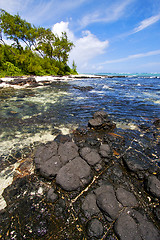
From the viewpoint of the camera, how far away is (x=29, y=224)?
2080 millimetres

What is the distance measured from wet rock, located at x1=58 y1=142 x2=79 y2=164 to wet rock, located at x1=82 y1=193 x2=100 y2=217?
1199mm

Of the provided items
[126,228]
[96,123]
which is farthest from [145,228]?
[96,123]

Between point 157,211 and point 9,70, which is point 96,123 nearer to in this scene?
point 157,211

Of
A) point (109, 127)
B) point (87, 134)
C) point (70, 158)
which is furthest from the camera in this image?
point (109, 127)

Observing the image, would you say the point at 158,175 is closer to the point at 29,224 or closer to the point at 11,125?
the point at 29,224

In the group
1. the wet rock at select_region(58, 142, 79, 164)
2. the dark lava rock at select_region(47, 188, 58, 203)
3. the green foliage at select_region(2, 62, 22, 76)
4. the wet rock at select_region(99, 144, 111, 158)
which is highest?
the green foliage at select_region(2, 62, 22, 76)

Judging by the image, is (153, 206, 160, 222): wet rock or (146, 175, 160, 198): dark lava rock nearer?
(153, 206, 160, 222): wet rock

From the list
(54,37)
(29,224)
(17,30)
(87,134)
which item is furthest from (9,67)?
(29,224)

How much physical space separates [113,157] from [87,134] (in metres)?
1.72

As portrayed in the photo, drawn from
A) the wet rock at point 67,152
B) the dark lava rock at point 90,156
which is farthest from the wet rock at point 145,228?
the wet rock at point 67,152

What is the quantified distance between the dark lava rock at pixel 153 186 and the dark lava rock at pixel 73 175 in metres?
1.49

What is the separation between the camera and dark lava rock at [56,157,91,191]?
8.96 feet

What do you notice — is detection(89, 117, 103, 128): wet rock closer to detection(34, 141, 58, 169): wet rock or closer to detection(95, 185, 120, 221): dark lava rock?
detection(34, 141, 58, 169): wet rock

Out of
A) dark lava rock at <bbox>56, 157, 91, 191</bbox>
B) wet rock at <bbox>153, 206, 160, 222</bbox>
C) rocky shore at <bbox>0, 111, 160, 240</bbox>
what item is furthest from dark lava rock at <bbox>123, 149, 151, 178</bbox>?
dark lava rock at <bbox>56, 157, 91, 191</bbox>
